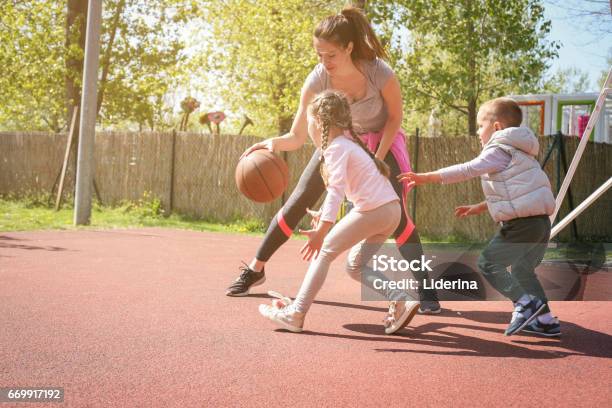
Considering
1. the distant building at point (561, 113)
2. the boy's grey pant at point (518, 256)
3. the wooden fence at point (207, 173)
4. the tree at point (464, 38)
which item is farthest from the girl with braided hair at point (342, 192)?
the tree at point (464, 38)

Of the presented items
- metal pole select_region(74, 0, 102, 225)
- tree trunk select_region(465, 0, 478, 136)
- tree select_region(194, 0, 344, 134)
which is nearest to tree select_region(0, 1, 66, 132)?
tree select_region(194, 0, 344, 134)

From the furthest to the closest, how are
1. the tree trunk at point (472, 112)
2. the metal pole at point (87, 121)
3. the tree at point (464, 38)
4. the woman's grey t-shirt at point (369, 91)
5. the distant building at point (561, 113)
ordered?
the tree trunk at point (472, 112), the tree at point (464, 38), the distant building at point (561, 113), the metal pole at point (87, 121), the woman's grey t-shirt at point (369, 91)

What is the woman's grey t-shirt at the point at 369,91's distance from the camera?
188 inches

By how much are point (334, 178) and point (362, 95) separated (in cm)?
107

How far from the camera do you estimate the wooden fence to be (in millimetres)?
12398

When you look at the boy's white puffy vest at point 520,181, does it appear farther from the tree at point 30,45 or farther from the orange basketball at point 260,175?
the tree at point 30,45

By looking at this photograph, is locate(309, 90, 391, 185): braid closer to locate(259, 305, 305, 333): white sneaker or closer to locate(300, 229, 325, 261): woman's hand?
locate(300, 229, 325, 261): woman's hand

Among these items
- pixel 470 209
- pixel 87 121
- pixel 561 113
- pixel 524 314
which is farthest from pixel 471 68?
pixel 524 314

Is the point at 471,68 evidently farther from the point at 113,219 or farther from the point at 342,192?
the point at 342,192

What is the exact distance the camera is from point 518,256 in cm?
432

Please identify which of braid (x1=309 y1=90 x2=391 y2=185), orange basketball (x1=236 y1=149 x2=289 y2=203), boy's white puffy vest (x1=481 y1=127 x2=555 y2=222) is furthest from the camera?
orange basketball (x1=236 y1=149 x2=289 y2=203)

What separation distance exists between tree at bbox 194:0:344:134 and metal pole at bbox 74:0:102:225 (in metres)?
11.0

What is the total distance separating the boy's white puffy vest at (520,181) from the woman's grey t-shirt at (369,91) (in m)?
0.86

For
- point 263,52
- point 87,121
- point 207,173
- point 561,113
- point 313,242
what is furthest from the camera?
point 263,52
